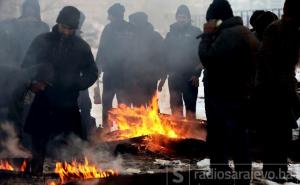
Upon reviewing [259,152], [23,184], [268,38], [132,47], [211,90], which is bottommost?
[23,184]

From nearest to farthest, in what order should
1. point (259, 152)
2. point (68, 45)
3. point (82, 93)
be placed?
point (68, 45)
point (259, 152)
point (82, 93)

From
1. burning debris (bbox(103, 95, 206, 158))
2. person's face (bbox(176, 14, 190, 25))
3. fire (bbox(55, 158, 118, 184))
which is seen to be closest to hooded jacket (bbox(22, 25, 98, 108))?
fire (bbox(55, 158, 118, 184))

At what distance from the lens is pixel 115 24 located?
34.3 feet

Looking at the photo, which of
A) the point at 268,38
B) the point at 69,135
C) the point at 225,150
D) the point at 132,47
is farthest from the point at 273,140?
the point at 132,47

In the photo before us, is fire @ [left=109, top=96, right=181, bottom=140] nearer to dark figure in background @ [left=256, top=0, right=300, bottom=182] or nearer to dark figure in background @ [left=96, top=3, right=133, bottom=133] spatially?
dark figure in background @ [left=96, top=3, right=133, bottom=133]

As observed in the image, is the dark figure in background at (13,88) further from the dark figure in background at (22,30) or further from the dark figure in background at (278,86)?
the dark figure in background at (278,86)

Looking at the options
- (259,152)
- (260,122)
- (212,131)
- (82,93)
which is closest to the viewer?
(260,122)

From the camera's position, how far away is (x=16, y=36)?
28.2ft

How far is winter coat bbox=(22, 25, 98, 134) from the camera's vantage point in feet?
20.1

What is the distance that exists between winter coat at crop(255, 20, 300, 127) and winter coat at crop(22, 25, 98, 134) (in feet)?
8.44

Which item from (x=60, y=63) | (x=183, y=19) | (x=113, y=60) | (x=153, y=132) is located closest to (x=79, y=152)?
(x=60, y=63)

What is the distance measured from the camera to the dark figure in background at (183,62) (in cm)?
980

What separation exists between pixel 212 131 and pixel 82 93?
4913mm

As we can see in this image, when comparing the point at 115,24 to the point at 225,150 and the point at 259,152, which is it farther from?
the point at 225,150
